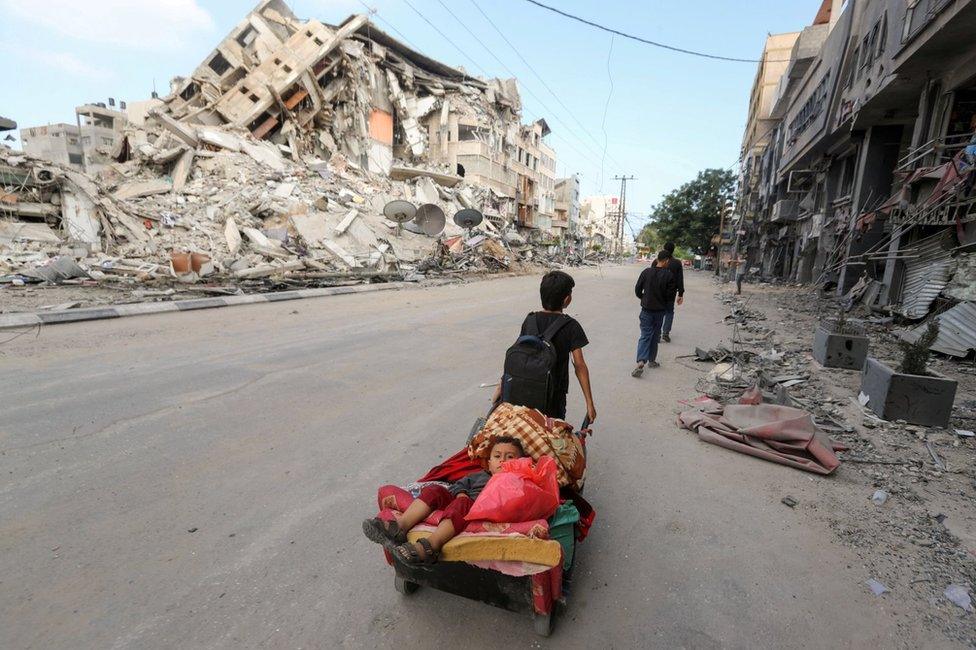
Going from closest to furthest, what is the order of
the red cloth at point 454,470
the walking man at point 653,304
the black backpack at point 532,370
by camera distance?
the red cloth at point 454,470 < the black backpack at point 532,370 < the walking man at point 653,304

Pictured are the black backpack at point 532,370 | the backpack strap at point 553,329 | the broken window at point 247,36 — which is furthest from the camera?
the broken window at point 247,36

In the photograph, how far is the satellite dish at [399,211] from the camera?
2202 centimetres

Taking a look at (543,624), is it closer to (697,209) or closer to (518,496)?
(518,496)

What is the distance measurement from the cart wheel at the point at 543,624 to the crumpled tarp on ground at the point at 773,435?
2.61 meters

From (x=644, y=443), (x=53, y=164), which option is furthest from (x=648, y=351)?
(x=53, y=164)

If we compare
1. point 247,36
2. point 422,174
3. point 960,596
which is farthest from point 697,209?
point 960,596

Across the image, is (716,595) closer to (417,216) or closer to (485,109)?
(417,216)

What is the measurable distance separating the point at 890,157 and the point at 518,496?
19.4 m

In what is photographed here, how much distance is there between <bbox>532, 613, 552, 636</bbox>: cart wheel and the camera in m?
1.88

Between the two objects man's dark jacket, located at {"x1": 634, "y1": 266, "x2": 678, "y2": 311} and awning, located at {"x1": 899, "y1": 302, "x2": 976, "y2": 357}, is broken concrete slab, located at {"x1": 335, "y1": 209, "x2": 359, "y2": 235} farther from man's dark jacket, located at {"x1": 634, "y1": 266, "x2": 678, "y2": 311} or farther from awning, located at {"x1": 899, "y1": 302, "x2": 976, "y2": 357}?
awning, located at {"x1": 899, "y1": 302, "x2": 976, "y2": 357}

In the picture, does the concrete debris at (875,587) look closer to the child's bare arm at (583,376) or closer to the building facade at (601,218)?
the child's bare arm at (583,376)

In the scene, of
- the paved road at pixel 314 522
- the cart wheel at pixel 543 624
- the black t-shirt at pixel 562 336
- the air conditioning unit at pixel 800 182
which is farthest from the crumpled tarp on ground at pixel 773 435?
the air conditioning unit at pixel 800 182

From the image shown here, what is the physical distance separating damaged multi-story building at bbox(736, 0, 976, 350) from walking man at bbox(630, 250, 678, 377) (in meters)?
6.07

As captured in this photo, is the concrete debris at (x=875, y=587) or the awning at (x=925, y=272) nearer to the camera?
the concrete debris at (x=875, y=587)
